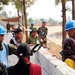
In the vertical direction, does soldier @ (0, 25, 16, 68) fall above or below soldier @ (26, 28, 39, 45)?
above

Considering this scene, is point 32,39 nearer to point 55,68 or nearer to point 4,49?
point 55,68

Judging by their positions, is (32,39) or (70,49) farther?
(32,39)

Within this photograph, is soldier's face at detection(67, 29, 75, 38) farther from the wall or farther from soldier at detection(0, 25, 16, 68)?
soldier at detection(0, 25, 16, 68)

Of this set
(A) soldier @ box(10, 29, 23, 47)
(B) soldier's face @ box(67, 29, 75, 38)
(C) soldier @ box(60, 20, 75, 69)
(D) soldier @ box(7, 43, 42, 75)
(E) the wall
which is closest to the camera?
(D) soldier @ box(7, 43, 42, 75)

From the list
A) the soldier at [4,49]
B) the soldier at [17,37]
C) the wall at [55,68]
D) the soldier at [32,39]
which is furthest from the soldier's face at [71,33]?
the soldier at [32,39]

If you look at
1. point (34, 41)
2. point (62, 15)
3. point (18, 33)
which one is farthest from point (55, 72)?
point (62, 15)

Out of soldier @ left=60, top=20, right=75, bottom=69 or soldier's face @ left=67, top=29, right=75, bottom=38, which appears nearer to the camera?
soldier @ left=60, top=20, right=75, bottom=69

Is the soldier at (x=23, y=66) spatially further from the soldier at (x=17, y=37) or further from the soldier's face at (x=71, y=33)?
the soldier at (x=17, y=37)

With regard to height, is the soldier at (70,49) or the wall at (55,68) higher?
the soldier at (70,49)

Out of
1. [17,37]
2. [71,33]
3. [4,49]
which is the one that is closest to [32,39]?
[17,37]

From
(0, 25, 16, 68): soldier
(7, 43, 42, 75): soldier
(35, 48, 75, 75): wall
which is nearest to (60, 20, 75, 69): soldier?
(35, 48, 75, 75): wall

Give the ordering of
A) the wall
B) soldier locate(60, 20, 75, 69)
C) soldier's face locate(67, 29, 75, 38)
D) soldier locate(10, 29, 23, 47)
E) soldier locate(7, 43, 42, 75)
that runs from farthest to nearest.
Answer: soldier locate(10, 29, 23, 47)
soldier's face locate(67, 29, 75, 38)
soldier locate(60, 20, 75, 69)
the wall
soldier locate(7, 43, 42, 75)

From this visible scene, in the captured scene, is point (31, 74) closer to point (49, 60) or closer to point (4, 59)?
point (4, 59)

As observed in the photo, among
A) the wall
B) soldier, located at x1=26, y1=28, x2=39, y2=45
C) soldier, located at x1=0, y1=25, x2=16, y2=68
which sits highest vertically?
soldier, located at x1=0, y1=25, x2=16, y2=68
